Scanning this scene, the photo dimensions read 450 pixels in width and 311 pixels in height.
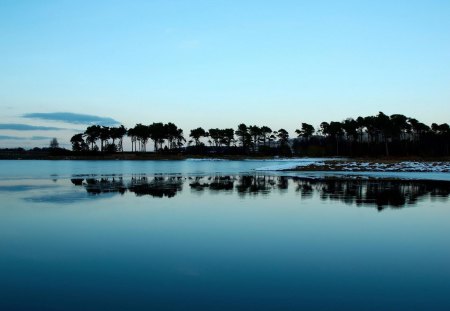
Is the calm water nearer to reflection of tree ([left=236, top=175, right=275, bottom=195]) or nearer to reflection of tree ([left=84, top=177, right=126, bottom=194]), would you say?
reflection of tree ([left=84, top=177, right=126, bottom=194])

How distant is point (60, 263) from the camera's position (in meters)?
8.87

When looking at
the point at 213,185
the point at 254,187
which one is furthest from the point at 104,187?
the point at 254,187

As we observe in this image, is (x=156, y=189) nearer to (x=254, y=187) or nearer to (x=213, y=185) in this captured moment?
(x=213, y=185)

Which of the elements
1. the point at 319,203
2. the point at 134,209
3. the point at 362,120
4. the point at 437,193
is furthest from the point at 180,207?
the point at 362,120

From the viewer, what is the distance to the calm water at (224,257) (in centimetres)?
668

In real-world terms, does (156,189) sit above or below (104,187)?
below

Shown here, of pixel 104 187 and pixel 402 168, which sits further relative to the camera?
pixel 402 168

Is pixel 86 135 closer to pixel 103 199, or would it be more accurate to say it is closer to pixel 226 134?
pixel 226 134

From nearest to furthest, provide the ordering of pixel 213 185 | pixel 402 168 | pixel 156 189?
pixel 156 189 → pixel 213 185 → pixel 402 168

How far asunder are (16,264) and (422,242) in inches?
403

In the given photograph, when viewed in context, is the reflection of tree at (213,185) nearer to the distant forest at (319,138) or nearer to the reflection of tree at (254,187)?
the reflection of tree at (254,187)

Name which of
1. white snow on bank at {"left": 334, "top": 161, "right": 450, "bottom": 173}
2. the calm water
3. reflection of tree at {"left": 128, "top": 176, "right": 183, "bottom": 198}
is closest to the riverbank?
A: white snow on bank at {"left": 334, "top": 161, "right": 450, "bottom": 173}

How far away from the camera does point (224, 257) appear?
30.8ft

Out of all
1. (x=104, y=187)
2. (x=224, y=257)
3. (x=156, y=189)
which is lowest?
(x=224, y=257)
